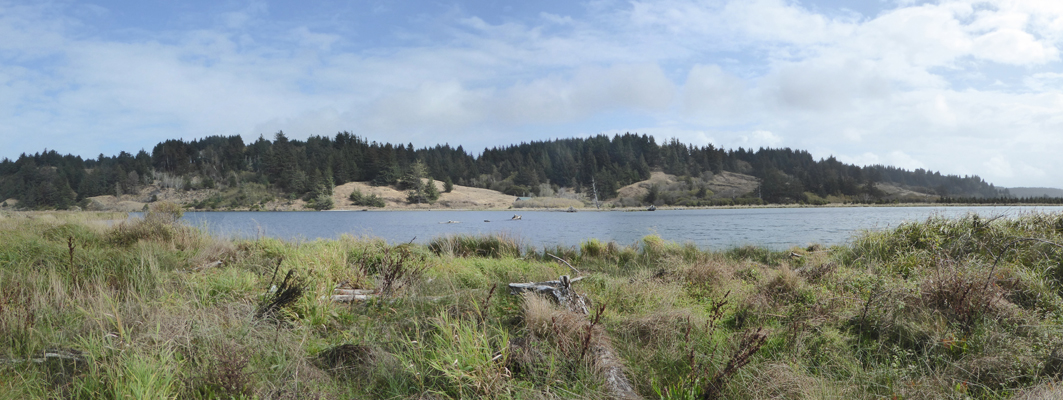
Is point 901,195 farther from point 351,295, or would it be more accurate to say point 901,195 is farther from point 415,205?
point 351,295

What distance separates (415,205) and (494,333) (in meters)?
83.2

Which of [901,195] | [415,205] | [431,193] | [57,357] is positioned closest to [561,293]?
[57,357]

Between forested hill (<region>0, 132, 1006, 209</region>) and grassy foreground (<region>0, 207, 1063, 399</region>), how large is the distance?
8448cm

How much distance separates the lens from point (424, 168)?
308 ft

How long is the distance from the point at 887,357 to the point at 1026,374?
92cm

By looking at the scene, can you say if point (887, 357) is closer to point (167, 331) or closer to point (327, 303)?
point (327, 303)

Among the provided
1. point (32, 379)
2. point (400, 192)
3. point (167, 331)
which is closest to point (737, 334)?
point (167, 331)

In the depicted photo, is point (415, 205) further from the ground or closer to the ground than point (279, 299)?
closer to the ground

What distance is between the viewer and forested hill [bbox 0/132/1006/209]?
304 feet

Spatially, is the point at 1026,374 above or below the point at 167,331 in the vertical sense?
below

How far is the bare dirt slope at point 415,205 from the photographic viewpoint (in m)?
84.0

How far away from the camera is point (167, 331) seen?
4043 millimetres

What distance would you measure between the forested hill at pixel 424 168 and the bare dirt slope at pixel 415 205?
3.17m

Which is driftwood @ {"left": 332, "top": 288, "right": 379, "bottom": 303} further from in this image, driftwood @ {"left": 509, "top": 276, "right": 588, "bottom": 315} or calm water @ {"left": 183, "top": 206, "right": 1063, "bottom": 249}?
calm water @ {"left": 183, "top": 206, "right": 1063, "bottom": 249}
